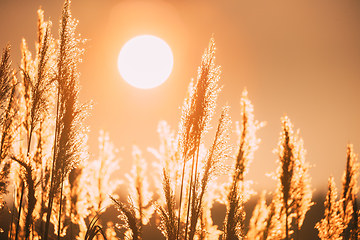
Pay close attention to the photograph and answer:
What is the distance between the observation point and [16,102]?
15.5 feet

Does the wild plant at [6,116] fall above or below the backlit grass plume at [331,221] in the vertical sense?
above

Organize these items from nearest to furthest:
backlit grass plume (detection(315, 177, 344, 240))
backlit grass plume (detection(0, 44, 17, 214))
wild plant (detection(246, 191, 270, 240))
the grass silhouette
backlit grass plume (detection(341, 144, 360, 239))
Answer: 1. the grass silhouette
2. backlit grass plume (detection(0, 44, 17, 214))
3. wild plant (detection(246, 191, 270, 240))
4. backlit grass plume (detection(315, 177, 344, 240))
5. backlit grass plume (detection(341, 144, 360, 239))

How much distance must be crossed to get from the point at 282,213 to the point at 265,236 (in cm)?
94

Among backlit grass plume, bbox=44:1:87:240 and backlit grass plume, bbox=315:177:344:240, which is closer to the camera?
backlit grass plume, bbox=44:1:87:240

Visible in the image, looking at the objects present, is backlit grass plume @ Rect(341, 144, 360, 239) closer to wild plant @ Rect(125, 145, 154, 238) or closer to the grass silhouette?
the grass silhouette

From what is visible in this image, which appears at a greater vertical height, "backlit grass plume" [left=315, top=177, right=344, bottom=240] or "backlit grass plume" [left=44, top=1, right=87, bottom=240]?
"backlit grass plume" [left=44, top=1, right=87, bottom=240]

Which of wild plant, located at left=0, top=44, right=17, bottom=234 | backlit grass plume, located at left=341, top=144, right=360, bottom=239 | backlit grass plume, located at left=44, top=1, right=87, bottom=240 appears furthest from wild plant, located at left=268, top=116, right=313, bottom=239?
wild plant, located at left=0, top=44, right=17, bottom=234

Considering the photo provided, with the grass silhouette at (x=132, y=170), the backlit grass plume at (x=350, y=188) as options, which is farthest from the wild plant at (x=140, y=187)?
the backlit grass plume at (x=350, y=188)

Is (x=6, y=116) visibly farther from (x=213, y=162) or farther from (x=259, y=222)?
(x=259, y=222)

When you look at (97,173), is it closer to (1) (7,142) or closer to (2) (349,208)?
(1) (7,142)

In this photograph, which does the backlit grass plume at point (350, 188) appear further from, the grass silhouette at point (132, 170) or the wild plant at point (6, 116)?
the wild plant at point (6, 116)

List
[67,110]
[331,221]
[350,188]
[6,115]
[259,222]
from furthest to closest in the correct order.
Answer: [350,188]
[331,221]
[259,222]
[6,115]
[67,110]

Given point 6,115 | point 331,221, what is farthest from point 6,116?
point 331,221

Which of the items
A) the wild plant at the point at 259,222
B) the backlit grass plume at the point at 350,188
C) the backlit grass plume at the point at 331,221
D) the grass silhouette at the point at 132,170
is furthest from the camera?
the backlit grass plume at the point at 350,188
